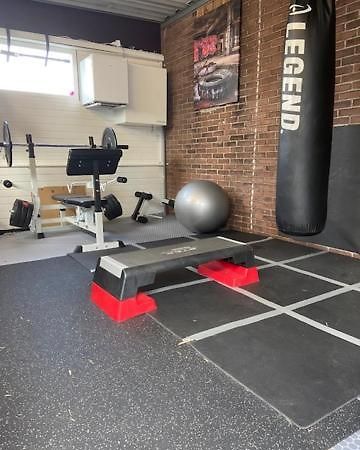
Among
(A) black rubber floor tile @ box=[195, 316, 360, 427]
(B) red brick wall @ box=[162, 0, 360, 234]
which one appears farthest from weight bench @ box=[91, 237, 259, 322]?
(B) red brick wall @ box=[162, 0, 360, 234]

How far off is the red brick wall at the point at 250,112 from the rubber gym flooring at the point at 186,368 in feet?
6.17

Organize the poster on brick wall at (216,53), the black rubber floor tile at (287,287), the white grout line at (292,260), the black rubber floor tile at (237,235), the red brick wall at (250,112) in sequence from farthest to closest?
the poster on brick wall at (216,53), the black rubber floor tile at (237,235), the red brick wall at (250,112), the white grout line at (292,260), the black rubber floor tile at (287,287)

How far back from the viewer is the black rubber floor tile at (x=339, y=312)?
2.10m

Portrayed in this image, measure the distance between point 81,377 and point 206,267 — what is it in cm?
162

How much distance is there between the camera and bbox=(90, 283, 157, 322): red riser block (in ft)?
7.30

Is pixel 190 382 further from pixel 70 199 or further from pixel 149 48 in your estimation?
pixel 149 48

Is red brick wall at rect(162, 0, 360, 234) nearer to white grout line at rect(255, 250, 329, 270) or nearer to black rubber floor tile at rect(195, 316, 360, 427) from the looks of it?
white grout line at rect(255, 250, 329, 270)

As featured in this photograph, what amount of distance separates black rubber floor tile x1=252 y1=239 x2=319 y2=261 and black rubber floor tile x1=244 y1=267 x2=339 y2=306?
0.52 m

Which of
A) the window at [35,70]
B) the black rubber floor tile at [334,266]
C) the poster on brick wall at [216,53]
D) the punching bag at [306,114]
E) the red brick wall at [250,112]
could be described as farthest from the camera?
the window at [35,70]

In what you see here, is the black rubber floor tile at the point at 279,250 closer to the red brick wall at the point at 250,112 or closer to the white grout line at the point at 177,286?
the red brick wall at the point at 250,112

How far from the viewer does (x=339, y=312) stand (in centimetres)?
229

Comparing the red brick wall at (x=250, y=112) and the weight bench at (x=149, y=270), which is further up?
the red brick wall at (x=250, y=112)

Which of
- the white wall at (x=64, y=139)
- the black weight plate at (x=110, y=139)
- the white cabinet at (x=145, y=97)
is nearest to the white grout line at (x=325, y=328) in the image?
the black weight plate at (x=110, y=139)

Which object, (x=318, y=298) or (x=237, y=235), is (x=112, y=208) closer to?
(x=237, y=235)
